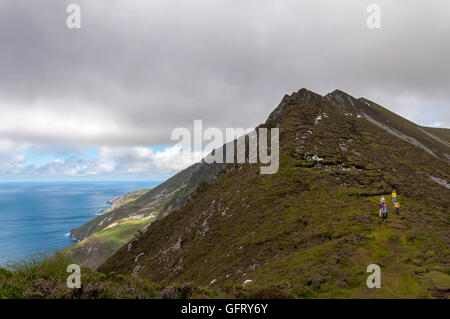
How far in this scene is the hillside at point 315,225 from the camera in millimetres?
12711

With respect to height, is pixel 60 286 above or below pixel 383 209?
below

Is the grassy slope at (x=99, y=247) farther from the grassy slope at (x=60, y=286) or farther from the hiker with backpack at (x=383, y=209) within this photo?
the hiker with backpack at (x=383, y=209)

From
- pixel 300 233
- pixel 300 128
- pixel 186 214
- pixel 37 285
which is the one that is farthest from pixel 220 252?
pixel 300 128

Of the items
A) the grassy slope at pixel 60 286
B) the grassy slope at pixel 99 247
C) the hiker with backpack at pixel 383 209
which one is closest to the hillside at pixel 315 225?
the hiker with backpack at pixel 383 209

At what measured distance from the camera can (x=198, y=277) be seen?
21625 millimetres

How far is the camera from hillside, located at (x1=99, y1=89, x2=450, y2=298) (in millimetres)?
12711

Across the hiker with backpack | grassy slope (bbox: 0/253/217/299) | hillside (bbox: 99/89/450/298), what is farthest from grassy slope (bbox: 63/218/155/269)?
the hiker with backpack

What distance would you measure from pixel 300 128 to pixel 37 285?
4542cm

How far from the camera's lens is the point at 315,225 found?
22047 mm

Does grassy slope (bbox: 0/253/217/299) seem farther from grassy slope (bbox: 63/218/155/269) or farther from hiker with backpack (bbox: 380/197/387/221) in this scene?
grassy slope (bbox: 63/218/155/269)

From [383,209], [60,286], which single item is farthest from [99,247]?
[383,209]

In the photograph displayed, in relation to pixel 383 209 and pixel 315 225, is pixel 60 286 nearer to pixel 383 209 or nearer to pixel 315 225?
pixel 315 225

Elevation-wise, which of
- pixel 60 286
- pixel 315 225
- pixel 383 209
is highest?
pixel 383 209

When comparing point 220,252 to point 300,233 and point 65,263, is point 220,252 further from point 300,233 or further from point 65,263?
point 65,263
